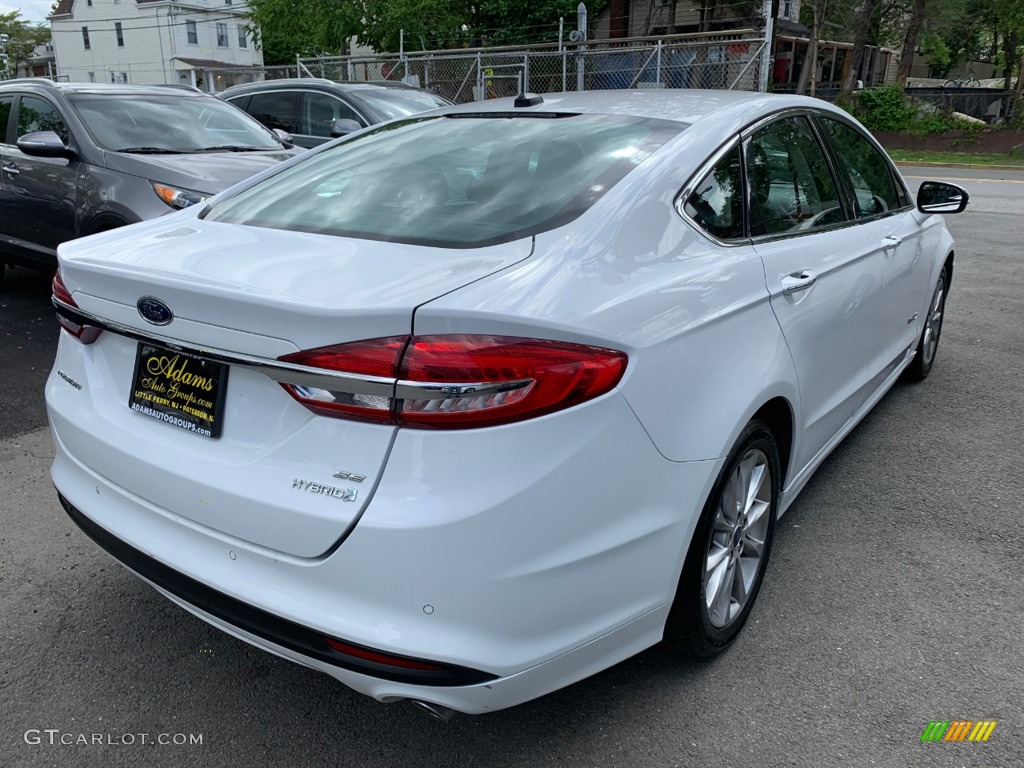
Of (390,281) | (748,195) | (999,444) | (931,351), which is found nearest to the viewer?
(390,281)

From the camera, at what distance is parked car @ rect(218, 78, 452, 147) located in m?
9.34

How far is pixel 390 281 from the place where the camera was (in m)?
1.88

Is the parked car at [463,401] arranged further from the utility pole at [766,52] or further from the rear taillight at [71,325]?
the utility pole at [766,52]

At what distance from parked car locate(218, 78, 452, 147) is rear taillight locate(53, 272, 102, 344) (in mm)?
7021

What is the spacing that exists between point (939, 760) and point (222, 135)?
6550 mm

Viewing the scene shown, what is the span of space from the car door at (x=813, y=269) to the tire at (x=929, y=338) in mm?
1549

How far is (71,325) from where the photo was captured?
2.38 meters

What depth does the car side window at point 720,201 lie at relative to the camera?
244 cm

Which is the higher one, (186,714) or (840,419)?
(840,419)

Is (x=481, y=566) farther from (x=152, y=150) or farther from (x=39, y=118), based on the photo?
(x=39, y=118)

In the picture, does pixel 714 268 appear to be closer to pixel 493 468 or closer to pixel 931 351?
pixel 493 468

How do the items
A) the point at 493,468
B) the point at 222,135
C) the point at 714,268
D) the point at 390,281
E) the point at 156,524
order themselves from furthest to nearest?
the point at 222,135 → the point at 714,268 → the point at 156,524 → the point at 390,281 → the point at 493,468

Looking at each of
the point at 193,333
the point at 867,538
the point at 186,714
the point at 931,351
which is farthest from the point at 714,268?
the point at 931,351

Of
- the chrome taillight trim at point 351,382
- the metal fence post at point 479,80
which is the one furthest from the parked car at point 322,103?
the metal fence post at point 479,80
